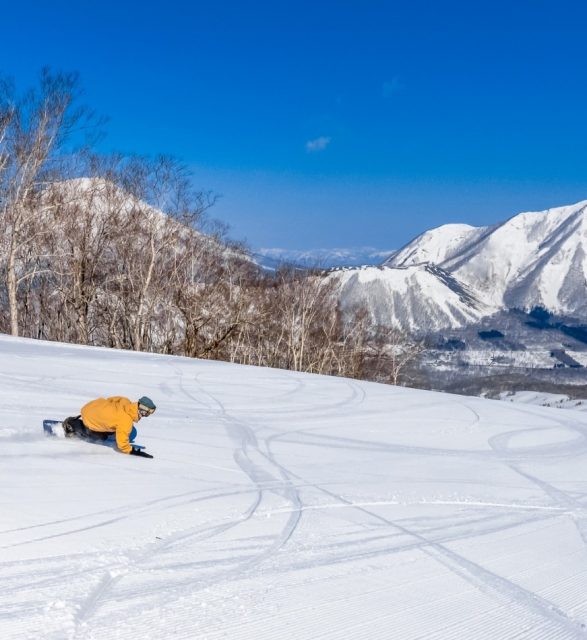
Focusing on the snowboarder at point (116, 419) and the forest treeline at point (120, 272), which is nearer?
the snowboarder at point (116, 419)

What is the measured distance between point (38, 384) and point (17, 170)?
14.7 m

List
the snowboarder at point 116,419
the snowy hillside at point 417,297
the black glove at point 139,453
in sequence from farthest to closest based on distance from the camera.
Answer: the snowy hillside at point 417,297, the black glove at point 139,453, the snowboarder at point 116,419

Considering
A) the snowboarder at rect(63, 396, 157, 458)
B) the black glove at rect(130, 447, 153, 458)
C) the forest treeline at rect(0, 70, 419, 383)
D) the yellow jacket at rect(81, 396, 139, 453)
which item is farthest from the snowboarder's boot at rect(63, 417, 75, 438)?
the forest treeline at rect(0, 70, 419, 383)

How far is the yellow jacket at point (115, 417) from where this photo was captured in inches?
307

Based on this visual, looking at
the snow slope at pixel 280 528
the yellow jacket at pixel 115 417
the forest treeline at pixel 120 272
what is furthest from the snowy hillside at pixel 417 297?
the yellow jacket at pixel 115 417

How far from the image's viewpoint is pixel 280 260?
34.7m

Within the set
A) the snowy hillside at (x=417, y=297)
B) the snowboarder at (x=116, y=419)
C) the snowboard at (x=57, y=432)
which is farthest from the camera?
the snowy hillside at (x=417, y=297)

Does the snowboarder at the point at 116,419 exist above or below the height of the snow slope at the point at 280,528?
above

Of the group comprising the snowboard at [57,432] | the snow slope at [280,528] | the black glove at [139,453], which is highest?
the snowboard at [57,432]

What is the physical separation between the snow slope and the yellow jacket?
254 mm

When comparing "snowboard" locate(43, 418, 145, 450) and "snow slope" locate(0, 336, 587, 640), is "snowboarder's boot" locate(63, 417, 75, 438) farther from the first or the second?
"snow slope" locate(0, 336, 587, 640)

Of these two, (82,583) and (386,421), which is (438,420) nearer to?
(386,421)

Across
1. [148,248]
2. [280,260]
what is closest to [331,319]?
[280,260]

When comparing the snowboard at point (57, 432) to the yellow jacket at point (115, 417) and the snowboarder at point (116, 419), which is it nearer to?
the snowboarder at point (116, 419)
